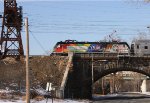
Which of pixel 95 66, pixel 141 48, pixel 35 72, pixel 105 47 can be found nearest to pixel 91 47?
pixel 105 47

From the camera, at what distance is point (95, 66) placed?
85.2 meters

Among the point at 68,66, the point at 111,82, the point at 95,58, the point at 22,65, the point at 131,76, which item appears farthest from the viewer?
the point at 131,76

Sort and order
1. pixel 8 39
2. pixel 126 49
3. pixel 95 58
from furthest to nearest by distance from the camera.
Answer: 1. pixel 126 49
2. pixel 95 58
3. pixel 8 39

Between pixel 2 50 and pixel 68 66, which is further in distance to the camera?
pixel 2 50

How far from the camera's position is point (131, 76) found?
175125 mm

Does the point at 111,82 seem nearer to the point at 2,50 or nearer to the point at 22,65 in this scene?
the point at 2,50

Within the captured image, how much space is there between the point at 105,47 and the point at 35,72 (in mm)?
28961

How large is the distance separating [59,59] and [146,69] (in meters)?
22.7

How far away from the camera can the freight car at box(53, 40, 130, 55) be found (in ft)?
284

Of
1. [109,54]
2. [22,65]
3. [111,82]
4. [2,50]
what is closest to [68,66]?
[22,65]

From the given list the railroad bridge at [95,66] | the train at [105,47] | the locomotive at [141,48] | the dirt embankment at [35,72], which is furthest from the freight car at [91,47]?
the dirt embankment at [35,72]

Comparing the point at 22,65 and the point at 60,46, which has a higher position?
the point at 60,46

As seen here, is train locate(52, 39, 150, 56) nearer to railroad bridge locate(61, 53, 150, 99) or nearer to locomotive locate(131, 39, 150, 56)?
locomotive locate(131, 39, 150, 56)

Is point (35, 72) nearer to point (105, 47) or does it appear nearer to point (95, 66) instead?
point (95, 66)
